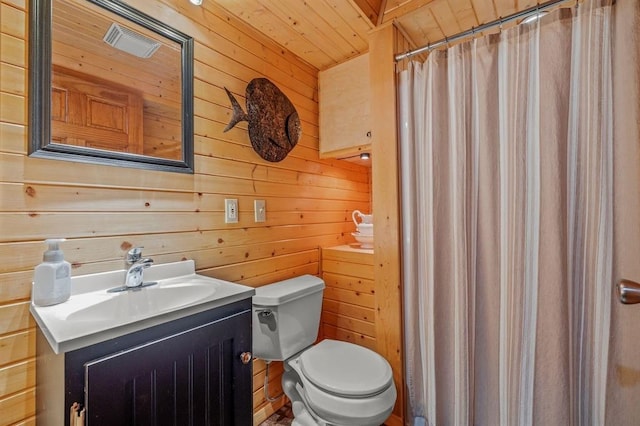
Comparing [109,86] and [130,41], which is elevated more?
[130,41]

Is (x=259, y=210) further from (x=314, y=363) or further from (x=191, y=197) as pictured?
(x=314, y=363)

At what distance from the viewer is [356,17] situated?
1562 millimetres

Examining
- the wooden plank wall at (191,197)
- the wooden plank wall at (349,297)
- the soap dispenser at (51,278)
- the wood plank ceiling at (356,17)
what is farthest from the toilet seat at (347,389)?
the wood plank ceiling at (356,17)

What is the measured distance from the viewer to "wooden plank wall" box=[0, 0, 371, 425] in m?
0.90

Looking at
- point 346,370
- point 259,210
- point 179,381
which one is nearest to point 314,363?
point 346,370

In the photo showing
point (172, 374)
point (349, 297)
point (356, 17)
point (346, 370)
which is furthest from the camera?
point (349, 297)

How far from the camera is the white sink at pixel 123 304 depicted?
680 millimetres

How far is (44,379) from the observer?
0.83 metres

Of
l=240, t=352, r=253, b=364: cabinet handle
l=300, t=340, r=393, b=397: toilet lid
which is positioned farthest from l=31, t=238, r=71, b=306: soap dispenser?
l=300, t=340, r=393, b=397: toilet lid

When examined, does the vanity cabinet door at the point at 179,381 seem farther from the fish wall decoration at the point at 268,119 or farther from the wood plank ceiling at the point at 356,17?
the wood plank ceiling at the point at 356,17

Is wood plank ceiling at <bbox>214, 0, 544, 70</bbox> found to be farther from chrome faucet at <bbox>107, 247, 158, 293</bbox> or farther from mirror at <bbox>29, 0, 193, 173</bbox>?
chrome faucet at <bbox>107, 247, 158, 293</bbox>

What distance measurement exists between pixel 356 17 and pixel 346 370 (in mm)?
1776

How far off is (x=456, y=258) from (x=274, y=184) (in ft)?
3.42

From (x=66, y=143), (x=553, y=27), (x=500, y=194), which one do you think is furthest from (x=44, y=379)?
(x=553, y=27)
